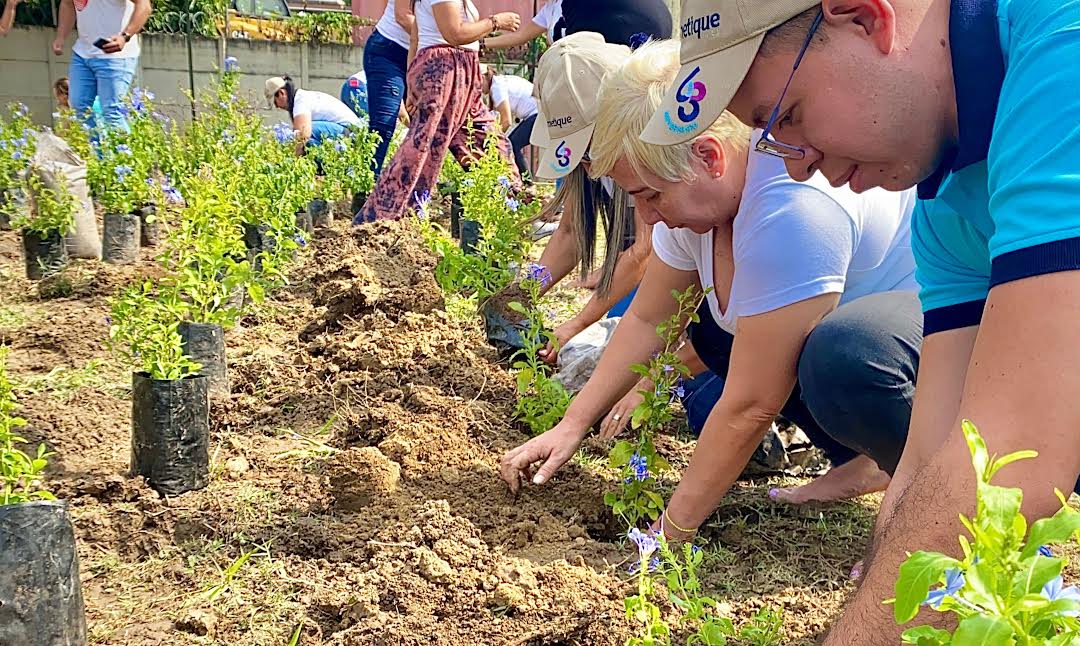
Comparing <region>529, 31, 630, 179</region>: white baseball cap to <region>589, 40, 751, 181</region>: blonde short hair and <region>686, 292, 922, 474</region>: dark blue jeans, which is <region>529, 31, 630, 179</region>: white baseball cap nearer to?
<region>589, 40, 751, 181</region>: blonde short hair

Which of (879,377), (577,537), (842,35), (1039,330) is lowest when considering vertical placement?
(577,537)

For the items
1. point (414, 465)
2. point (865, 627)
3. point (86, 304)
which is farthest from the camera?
point (86, 304)

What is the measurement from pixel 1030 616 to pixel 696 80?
86cm

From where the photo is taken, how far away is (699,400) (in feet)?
9.48

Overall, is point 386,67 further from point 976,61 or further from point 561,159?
point 976,61

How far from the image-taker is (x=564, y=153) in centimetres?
275

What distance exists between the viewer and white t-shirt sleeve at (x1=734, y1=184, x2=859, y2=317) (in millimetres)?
1988

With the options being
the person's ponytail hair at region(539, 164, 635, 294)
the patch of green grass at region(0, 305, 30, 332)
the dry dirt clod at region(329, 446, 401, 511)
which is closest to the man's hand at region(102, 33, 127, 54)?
the patch of green grass at region(0, 305, 30, 332)

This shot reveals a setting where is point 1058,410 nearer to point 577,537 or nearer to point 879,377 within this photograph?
point 879,377

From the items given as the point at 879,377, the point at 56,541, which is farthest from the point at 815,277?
the point at 56,541

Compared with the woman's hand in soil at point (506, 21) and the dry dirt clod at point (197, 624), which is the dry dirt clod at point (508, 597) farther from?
the woman's hand in soil at point (506, 21)

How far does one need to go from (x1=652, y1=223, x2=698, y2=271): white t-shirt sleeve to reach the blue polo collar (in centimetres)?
118

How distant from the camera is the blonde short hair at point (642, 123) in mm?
1975

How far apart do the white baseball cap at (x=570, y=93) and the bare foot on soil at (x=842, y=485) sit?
1.13 metres
